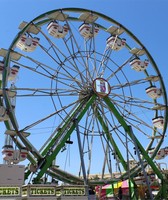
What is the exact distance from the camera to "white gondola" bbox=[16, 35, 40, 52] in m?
19.7

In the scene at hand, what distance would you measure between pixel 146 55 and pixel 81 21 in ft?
17.8

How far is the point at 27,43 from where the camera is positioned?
20.0 meters

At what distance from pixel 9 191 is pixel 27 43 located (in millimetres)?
10650

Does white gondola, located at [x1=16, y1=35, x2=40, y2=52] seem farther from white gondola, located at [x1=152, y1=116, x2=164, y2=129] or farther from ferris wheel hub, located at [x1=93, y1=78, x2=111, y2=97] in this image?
white gondola, located at [x1=152, y1=116, x2=164, y2=129]

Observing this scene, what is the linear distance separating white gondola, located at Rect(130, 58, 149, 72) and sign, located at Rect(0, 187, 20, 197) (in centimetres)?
1455

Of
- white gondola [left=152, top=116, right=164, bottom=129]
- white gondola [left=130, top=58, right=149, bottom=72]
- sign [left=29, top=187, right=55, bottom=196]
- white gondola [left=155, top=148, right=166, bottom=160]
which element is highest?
white gondola [left=130, top=58, right=149, bottom=72]

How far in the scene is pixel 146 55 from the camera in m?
24.0

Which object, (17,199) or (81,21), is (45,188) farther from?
(81,21)

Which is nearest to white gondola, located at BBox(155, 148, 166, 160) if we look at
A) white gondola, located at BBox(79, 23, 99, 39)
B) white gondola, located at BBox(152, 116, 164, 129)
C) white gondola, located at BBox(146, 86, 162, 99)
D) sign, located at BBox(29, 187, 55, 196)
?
white gondola, located at BBox(152, 116, 164, 129)

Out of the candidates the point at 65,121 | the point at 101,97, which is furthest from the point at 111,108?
the point at 65,121

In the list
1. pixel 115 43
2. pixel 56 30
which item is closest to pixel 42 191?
pixel 56 30

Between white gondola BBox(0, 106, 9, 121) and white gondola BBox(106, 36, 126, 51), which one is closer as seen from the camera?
white gondola BBox(0, 106, 9, 121)

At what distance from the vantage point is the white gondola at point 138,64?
23.7 metres

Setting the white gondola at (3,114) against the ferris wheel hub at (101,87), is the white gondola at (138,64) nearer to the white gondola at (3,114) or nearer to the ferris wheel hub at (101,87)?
the ferris wheel hub at (101,87)
